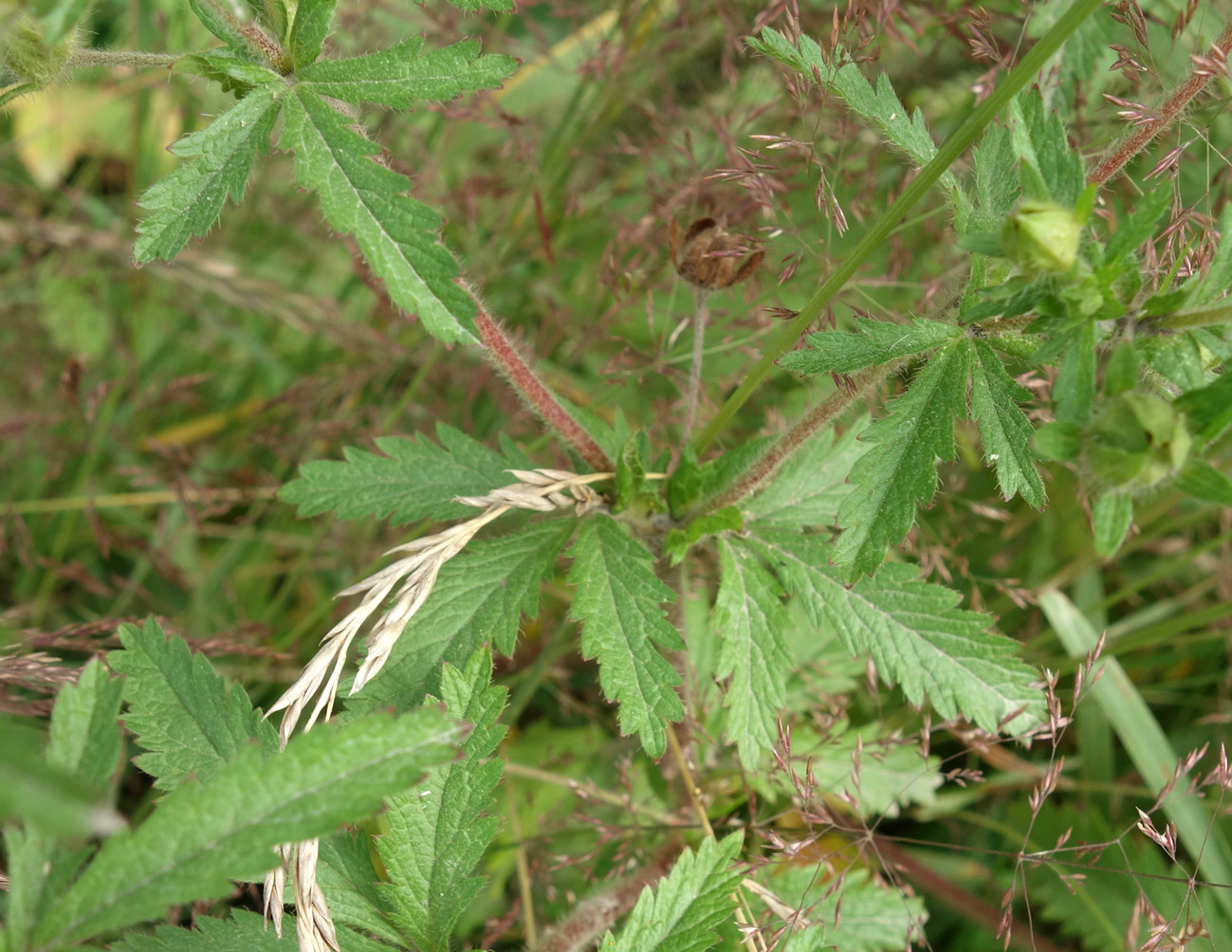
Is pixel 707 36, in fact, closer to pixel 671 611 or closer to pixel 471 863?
pixel 671 611

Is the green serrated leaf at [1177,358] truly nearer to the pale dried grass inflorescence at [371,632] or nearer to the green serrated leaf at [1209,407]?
the green serrated leaf at [1209,407]

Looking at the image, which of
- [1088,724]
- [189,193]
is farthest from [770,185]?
[1088,724]

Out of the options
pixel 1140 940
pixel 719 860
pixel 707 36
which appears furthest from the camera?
pixel 707 36

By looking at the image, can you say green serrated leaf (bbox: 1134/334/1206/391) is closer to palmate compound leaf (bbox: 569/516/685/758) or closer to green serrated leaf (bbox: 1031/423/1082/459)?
green serrated leaf (bbox: 1031/423/1082/459)

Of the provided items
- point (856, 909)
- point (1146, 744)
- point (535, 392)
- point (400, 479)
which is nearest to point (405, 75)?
point (535, 392)

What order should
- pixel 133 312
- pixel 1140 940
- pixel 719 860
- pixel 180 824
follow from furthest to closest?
1. pixel 133 312
2. pixel 1140 940
3. pixel 719 860
4. pixel 180 824

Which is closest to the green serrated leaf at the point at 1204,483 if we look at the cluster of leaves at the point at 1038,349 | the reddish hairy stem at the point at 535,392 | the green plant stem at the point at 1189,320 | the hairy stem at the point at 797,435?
the cluster of leaves at the point at 1038,349

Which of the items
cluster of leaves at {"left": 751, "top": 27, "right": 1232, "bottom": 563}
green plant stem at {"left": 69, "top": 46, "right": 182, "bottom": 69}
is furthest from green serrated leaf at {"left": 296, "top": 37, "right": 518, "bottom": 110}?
cluster of leaves at {"left": 751, "top": 27, "right": 1232, "bottom": 563}

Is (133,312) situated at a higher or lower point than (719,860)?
higher
